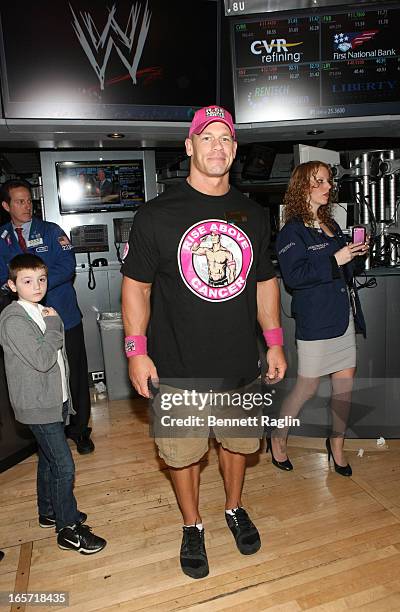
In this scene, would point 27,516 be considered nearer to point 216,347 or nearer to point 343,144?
point 216,347

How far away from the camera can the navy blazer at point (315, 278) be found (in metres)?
2.52

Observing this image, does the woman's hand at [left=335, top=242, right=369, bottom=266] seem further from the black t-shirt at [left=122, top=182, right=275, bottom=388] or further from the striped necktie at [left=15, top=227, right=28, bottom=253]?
the striped necktie at [left=15, top=227, right=28, bottom=253]

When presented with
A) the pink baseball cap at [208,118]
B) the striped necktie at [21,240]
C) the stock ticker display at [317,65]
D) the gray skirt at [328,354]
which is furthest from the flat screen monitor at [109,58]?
the gray skirt at [328,354]

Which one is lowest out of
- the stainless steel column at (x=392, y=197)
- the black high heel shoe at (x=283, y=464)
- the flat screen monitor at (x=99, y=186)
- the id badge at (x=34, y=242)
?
the black high heel shoe at (x=283, y=464)

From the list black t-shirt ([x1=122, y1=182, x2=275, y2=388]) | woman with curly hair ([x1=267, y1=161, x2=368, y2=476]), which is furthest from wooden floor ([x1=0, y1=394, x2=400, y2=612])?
black t-shirt ([x1=122, y1=182, x2=275, y2=388])

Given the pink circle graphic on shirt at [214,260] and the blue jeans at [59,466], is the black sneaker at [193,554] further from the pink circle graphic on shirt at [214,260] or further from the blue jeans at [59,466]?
the pink circle graphic on shirt at [214,260]

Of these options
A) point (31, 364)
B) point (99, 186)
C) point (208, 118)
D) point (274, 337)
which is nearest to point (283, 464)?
point (274, 337)

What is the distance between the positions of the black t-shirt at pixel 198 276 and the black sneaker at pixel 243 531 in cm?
70

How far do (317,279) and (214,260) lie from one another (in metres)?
0.83

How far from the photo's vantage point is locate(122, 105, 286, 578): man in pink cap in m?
1.90

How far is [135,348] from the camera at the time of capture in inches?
75.5

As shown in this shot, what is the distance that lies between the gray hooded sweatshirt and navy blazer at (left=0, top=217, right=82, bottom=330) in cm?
93

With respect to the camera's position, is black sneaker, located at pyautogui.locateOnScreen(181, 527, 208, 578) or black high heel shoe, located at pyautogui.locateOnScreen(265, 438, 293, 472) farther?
black high heel shoe, located at pyautogui.locateOnScreen(265, 438, 293, 472)

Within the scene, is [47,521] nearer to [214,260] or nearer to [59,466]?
[59,466]
